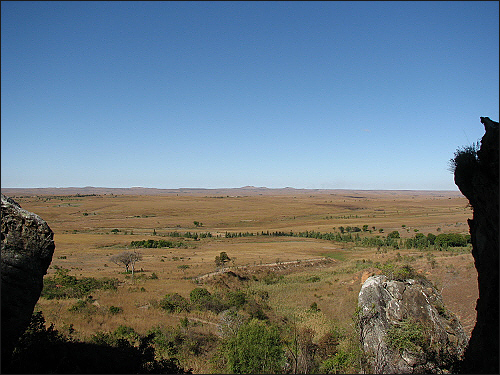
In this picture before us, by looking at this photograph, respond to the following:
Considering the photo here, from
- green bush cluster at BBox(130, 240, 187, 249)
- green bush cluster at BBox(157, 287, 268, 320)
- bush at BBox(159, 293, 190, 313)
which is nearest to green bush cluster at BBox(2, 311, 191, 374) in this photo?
bush at BBox(159, 293, 190, 313)

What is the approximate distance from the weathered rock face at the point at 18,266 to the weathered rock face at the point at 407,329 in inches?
356

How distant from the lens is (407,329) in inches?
405

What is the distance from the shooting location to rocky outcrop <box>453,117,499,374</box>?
22.0ft

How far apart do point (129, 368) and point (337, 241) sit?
70296 mm

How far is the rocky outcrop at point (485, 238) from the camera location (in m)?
6.69

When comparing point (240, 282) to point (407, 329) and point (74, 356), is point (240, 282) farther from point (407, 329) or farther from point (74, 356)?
point (74, 356)

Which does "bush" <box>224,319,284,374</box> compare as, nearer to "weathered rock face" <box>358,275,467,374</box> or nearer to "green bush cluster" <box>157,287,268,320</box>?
"weathered rock face" <box>358,275,467,374</box>

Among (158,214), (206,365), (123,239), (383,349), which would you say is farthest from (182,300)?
(158,214)

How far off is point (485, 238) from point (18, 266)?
397 inches

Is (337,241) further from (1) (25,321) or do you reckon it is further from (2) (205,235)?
(1) (25,321)

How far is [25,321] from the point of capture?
21.7ft

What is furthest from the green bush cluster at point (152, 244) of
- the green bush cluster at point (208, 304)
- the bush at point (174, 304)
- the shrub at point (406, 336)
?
the shrub at point (406, 336)

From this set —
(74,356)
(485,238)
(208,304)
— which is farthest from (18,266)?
(208,304)

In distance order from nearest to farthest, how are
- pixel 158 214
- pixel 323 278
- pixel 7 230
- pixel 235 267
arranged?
pixel 7 230 < pixel 323 278 < pixel 235 267 < pixel 158 214
